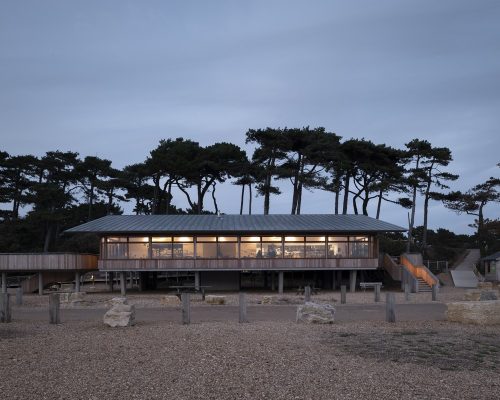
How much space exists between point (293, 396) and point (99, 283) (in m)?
44.1

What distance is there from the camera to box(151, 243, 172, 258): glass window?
36.8 meters

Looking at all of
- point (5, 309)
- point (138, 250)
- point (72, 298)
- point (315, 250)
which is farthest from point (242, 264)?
point (5, 309)

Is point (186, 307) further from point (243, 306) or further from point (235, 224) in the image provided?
point (235, 224)

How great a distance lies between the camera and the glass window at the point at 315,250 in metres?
37.3

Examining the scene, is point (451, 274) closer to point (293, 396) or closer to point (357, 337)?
point (357, 337)

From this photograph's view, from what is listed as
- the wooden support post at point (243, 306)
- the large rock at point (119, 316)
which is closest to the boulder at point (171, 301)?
the wooden support post at point (243, 306)

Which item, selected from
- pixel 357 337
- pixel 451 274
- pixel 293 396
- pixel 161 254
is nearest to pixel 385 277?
pixel 451 274

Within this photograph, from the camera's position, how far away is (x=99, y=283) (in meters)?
50.1

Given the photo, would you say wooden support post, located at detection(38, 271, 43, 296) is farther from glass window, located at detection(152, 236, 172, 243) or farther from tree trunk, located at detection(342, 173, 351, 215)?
tree trunk, located at detection(342, 173, 351, 215)

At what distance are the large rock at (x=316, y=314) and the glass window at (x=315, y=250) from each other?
63.1 ft

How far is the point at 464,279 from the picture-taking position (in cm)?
4572

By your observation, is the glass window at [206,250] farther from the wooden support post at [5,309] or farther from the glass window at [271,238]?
the wooden support post at [5,309]

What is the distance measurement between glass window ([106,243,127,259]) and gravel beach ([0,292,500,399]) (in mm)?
19495

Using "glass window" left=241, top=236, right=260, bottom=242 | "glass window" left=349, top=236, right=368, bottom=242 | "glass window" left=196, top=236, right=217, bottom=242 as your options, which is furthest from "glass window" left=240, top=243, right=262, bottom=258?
"glass window" left=349, top=236, right=368, bottom=242
